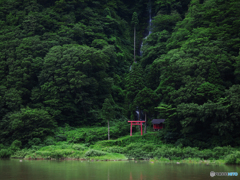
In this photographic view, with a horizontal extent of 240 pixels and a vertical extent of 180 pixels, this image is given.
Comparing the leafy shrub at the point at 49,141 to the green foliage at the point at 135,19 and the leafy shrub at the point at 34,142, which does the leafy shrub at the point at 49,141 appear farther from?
the green foliage at the point at 135,19

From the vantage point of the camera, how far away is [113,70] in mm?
55062

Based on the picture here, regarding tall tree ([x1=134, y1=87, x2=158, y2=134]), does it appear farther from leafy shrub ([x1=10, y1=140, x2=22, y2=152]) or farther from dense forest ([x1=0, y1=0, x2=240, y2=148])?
leafy shrub ([x1=10, y1=140, x2=22, y2=152])

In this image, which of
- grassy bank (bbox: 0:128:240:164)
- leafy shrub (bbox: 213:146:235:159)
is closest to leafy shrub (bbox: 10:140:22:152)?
grassy bank (bbox: 0:128:240:164)

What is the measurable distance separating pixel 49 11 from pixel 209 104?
38.0 meters

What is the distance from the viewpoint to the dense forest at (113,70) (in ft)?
112

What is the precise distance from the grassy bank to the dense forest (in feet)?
7.07

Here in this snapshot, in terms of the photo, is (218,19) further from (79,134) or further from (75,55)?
(79,134)

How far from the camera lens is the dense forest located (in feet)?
112

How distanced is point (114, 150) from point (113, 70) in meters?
24.1

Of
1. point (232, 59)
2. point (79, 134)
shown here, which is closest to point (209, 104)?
point (232, 59)

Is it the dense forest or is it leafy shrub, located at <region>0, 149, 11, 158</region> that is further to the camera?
leafy shrub, located at <region>0, 149, 11, 158</region>

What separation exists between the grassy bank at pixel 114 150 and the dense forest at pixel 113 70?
216 cm

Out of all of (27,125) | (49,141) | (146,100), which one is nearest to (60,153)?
(49,141)

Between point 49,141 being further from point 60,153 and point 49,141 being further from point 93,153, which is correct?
point 93,153
